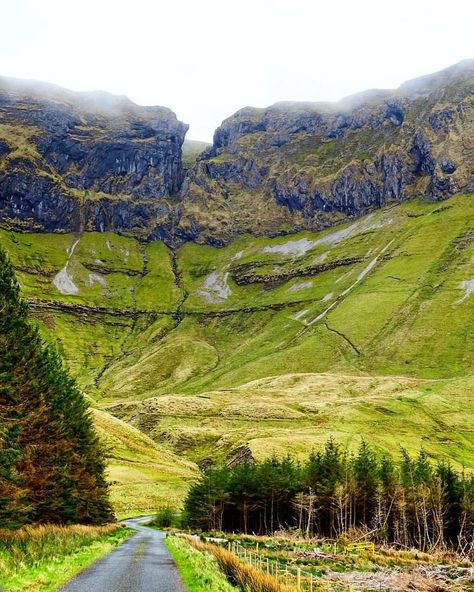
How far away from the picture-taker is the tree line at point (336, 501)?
78.9m

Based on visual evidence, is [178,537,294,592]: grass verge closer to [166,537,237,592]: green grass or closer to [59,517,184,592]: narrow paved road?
[166,537,237,592]: green grass

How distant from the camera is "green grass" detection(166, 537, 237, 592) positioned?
21.9 metres

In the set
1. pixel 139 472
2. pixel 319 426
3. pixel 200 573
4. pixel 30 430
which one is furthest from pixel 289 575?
pixel 319 426

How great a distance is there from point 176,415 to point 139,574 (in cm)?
17149

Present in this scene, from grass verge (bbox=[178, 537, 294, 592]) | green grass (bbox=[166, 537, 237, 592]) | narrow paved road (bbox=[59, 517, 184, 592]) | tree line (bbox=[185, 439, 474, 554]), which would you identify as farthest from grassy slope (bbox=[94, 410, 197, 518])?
grass verge (bbox=[178, 537, 294, 592])

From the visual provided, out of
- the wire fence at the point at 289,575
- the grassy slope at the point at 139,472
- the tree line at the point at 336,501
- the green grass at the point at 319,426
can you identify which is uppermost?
the wire fence at the point at 289,575

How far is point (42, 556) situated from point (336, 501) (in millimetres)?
60920

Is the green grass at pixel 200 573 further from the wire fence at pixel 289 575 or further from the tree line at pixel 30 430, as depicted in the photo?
the tree line at pixel 30 430

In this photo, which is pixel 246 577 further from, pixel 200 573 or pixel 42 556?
pixel 42 556

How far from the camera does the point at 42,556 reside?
26.9 m

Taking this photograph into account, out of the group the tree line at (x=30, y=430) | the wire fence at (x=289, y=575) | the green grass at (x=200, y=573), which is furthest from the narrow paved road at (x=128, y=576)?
the tree line at (x=30, y=430)

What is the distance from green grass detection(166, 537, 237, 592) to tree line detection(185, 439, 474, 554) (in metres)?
46.2

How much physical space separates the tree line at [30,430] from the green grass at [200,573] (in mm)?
10574

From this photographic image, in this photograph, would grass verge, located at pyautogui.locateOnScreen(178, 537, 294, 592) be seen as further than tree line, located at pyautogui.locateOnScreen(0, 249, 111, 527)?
No
